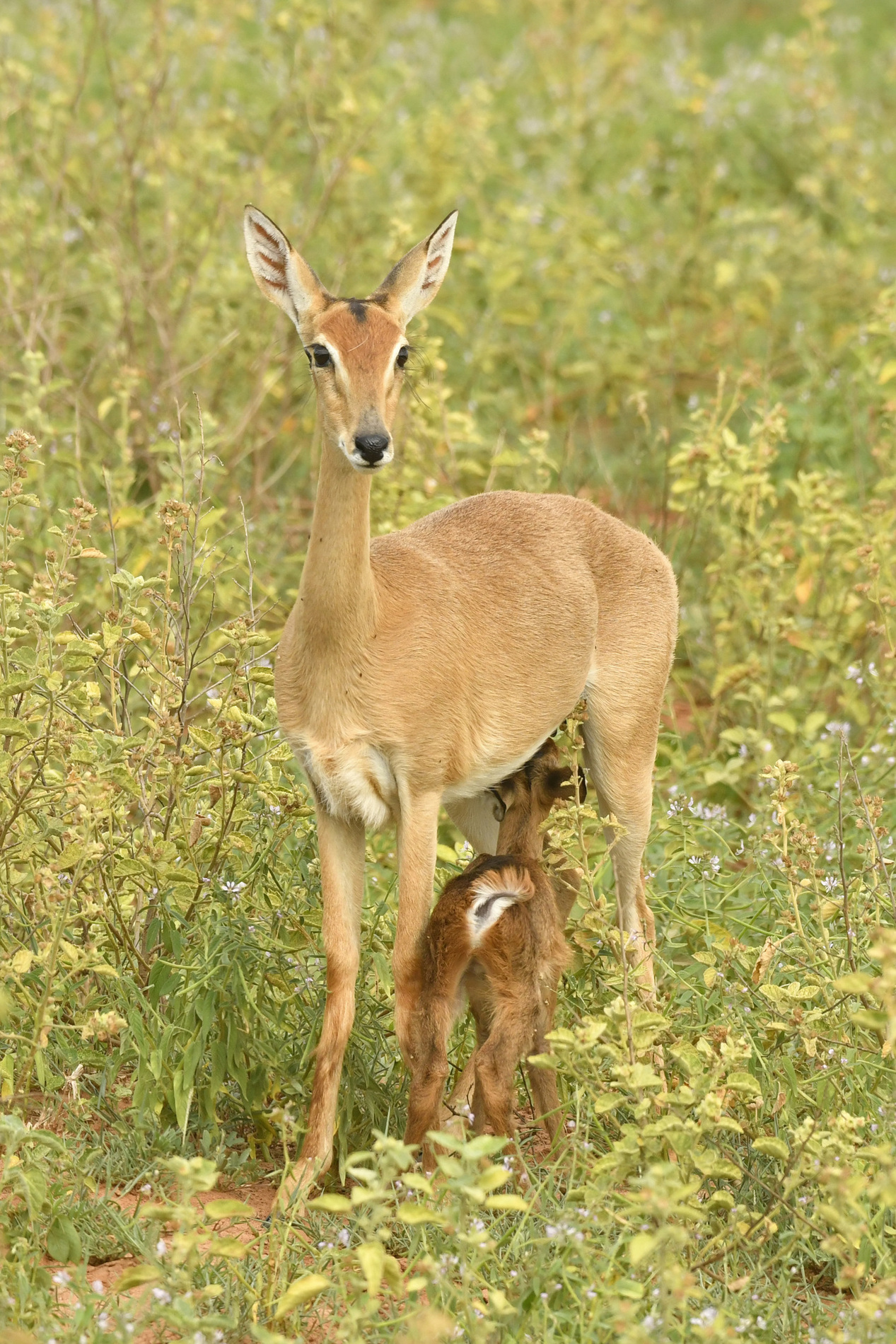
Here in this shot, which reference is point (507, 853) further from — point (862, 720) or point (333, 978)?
point (862, 720)

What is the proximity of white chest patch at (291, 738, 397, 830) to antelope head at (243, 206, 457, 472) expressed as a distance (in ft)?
2.27

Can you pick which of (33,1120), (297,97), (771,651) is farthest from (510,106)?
(33,1120)

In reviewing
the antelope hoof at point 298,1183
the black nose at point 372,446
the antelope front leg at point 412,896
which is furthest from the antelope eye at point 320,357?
the antelope hoof at point 298,1183

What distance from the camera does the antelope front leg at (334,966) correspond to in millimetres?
4230

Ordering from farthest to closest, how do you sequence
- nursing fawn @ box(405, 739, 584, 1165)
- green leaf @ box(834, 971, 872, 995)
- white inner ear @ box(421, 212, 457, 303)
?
white inner ear @ box(421, 212, 457, 303), nursing fawn @ box(405, 739, 584, 1165), green leaf @ box(834, 971, 872, 995)

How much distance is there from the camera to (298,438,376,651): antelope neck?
166 inches

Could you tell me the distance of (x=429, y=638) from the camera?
446cm

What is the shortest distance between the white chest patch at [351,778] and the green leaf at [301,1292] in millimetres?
1268

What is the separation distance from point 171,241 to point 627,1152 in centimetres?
524

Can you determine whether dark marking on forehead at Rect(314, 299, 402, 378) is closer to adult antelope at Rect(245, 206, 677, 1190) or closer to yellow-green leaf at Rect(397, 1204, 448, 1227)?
adult antelope at Rect(245, 206, 677, 1190)

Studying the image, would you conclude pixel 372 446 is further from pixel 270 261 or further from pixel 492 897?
pixel 492 897

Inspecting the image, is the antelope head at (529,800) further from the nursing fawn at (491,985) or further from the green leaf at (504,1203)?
the green leaf at (504,1203)

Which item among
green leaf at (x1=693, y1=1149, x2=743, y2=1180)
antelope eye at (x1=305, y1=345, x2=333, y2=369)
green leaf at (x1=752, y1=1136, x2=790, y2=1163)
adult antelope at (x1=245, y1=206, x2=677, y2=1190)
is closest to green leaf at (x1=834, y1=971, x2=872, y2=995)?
green leaf at (x1=752, y1=1136, x2=790, y2=1163)

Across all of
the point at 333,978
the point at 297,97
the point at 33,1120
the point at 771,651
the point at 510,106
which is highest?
the point at 510,106
